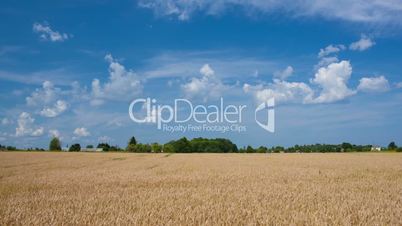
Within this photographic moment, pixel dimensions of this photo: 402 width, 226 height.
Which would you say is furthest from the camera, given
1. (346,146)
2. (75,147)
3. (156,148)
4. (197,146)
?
(197,146)

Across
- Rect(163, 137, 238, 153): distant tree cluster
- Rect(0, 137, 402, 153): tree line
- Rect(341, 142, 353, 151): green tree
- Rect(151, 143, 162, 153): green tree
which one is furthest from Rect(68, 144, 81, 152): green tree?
Rect(341, 142, 353, 151): green tree

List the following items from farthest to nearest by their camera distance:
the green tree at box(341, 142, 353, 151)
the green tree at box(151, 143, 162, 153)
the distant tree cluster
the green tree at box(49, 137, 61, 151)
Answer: the green tree at box(49, 137, 61, 151)
the green tree at box(151, 143, 162, 153)
the distant tree cluster
the green tree at box(341, 142, 353, 151)

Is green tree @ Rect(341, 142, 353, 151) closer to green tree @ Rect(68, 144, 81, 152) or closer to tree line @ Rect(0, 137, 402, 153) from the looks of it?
tree line @ Rect(0, 137, 402, 153)

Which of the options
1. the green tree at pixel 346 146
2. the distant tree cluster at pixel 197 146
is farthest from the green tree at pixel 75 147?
the green tree at pixel 346 146

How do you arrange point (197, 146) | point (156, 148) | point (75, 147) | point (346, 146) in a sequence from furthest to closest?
point (197, 146)
point (156, 148)
point (75, 147)
point (346, 146)

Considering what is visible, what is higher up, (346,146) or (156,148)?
(346,146)

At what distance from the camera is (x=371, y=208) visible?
28.6 feet

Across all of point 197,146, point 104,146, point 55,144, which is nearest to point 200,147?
point 197,146

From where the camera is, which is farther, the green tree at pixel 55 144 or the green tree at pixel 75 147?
the green tree at pixel 55 144

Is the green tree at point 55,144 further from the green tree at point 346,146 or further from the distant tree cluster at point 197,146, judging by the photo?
the green tree at point 346,146

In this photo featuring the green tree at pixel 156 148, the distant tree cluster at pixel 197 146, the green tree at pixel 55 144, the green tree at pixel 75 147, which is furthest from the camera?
the green tree at pixel 55 144

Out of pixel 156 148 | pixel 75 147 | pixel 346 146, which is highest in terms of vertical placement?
pixel 346 146

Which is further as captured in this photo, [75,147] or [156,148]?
[156,148]

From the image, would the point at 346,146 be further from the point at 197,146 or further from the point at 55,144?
the point at 55,144
